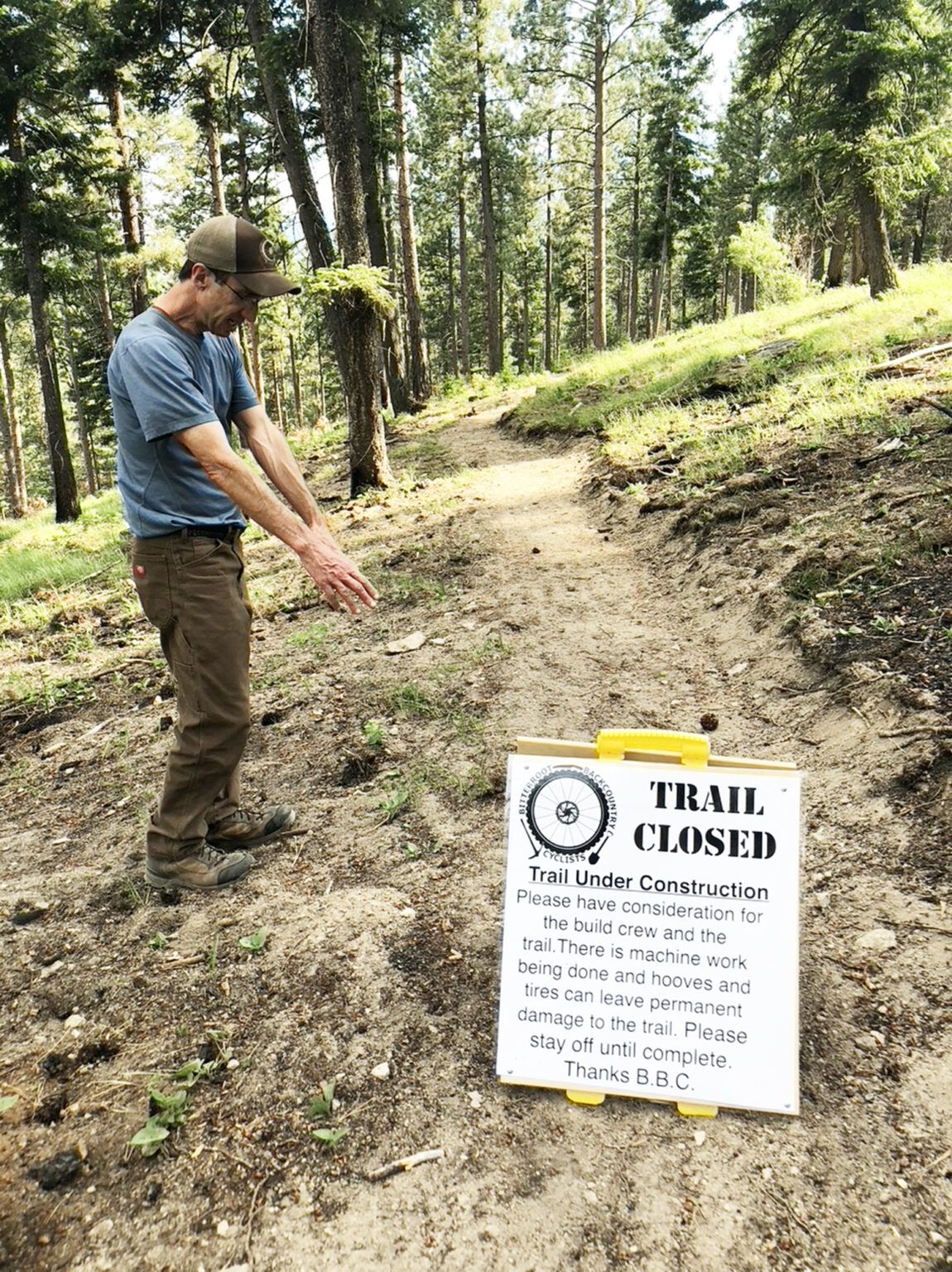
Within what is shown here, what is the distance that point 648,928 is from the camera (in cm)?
222

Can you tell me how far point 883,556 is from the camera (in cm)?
485

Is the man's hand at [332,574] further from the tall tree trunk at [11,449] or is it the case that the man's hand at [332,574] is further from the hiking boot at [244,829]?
the tall tree trunk at [11,449]

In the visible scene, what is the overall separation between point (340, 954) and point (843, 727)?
8.14 feet

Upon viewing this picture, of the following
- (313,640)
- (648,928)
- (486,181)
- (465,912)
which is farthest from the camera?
(486,181)

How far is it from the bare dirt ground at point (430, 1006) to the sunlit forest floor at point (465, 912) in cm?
1

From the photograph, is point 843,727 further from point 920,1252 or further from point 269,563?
point 269,563

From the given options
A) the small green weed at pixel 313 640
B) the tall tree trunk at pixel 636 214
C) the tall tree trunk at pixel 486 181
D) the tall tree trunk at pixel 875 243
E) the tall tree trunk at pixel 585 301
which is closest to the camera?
the small green weed at pixel 313 640

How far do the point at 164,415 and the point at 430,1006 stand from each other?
2193mm

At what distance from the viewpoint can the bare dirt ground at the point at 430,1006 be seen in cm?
193

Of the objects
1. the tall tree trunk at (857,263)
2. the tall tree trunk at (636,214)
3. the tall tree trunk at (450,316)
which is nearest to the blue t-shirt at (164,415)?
the tall tree trunk at (857,263)

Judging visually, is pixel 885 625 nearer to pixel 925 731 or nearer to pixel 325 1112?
pixel 925 731

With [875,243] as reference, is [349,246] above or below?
below

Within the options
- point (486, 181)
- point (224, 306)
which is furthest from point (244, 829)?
point (486, 181)

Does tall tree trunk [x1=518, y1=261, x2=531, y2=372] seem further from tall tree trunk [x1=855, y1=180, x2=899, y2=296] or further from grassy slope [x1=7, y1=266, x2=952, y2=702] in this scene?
tall tree trunk [x1=855, y1=180, x2=899, y2=296]
